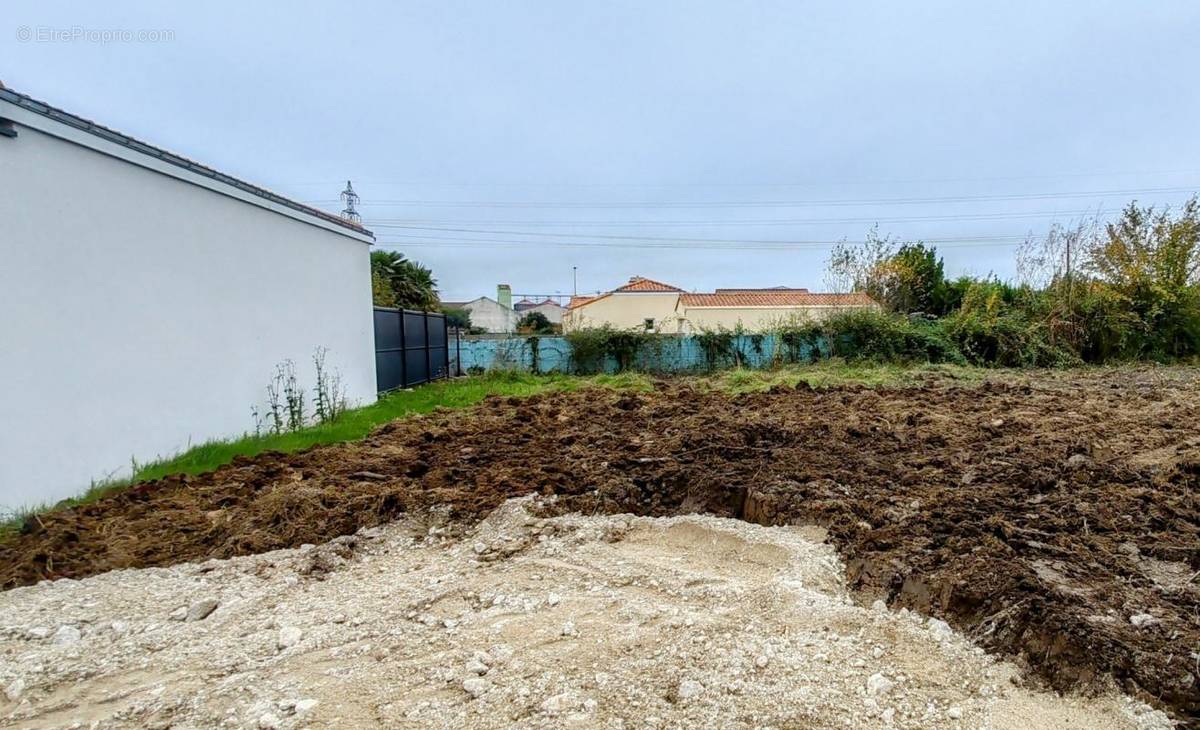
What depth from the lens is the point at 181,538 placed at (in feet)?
12.2

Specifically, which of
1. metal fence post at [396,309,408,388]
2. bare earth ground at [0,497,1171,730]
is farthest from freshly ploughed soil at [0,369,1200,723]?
metal fence post at [396,309,408,388]

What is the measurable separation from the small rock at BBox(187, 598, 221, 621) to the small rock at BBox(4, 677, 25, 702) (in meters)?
0.60

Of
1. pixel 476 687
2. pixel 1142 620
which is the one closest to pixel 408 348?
pixel 476 687

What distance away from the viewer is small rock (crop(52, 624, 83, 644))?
8.55 ft

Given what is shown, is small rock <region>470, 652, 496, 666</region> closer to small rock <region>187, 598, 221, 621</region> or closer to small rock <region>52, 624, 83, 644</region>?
small rock <region>187, 598, 221, 621</region>

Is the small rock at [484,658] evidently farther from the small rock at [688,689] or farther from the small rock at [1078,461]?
the small rock at [1078,461]

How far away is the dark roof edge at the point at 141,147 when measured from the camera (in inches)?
165

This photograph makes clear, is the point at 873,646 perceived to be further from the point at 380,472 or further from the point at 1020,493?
the point at 380,472

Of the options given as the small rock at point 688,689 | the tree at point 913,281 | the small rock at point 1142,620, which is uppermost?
the tree at point 913,281

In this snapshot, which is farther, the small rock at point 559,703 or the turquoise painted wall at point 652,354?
the turquoise painted wall at point 652,354

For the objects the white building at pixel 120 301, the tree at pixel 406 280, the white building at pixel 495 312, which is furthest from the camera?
the white building at pixel 495 312

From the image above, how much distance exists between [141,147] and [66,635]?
456 centimetres

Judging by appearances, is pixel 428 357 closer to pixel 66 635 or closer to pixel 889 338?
pixel 66 635

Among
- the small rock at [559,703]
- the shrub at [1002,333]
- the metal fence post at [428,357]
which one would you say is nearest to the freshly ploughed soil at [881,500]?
the small rock at [559,703]
